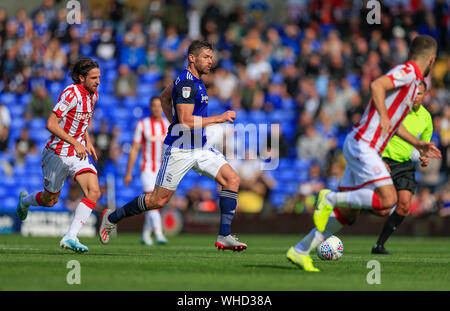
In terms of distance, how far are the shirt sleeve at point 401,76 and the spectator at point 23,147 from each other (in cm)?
1602

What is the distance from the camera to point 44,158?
34.8 feet

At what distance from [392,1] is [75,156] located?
660 inches

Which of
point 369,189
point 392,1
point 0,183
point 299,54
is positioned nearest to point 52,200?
point 369,189

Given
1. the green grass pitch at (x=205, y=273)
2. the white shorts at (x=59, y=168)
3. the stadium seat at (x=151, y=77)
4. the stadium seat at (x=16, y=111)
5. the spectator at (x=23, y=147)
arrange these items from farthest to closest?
the stadium seat at (x=16, y=111)
the stadium seat at (x=151, y=77)
the spectator at (x=23, y=147)
the white shorts at (x=59, y=168)
the green grass pitch at (x=205, y=273)

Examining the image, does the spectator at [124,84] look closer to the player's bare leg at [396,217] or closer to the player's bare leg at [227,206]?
the player's bare leg at [396,217]

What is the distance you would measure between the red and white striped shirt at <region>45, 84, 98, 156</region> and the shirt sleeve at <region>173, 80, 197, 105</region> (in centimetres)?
129

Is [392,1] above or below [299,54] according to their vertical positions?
above

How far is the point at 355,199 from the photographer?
793 cm

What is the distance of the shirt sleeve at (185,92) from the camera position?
389 inches

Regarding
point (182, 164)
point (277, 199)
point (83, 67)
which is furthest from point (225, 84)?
point (182, 164)

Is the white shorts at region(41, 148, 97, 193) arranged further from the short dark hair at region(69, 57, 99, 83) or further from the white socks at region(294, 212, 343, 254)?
the white socks at region(294, 212, 343, 254)

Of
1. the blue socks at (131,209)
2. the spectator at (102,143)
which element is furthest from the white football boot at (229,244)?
the spectator at (102,143)
